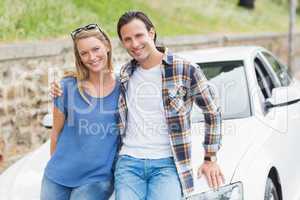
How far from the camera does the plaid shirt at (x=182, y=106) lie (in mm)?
3271

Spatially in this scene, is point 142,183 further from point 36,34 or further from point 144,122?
point 36,34

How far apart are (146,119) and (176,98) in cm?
21

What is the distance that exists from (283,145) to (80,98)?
2173 mm

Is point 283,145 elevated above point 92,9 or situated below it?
below

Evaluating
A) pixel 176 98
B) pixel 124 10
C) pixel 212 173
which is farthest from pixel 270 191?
pixel 124 10

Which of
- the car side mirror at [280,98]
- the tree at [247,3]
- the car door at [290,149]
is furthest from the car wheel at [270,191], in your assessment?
the tree at [247,3]

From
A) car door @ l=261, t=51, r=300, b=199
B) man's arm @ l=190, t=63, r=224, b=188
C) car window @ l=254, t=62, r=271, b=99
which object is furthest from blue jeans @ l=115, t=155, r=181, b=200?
car window @ l=254, t=62, r=271, b=99

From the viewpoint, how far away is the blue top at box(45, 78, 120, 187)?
3.31 meters

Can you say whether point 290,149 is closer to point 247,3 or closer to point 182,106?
point 182,106

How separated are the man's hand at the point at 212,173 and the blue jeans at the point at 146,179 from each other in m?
0.27

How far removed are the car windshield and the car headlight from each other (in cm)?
118

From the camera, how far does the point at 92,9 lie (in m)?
11.2

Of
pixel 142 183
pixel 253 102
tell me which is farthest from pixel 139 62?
pixel 253 102

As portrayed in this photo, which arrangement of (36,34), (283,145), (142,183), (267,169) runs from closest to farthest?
A: (142,183) < (267,169) < (283,145) < (36,34)
